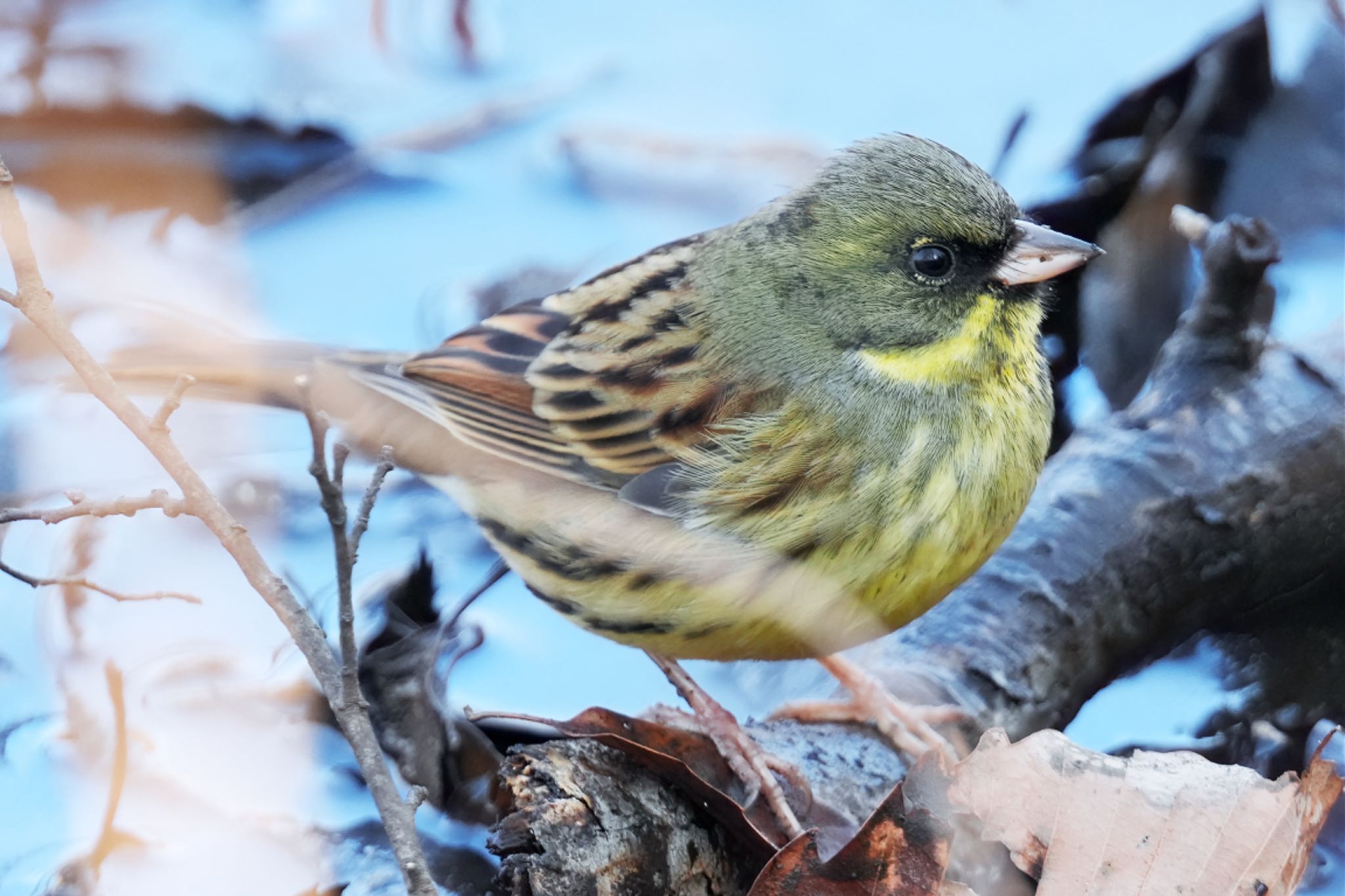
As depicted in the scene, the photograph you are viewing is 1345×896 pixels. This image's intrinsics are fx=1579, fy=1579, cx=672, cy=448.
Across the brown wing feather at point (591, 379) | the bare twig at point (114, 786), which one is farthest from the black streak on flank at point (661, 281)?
the bare twig at point (114, 786)

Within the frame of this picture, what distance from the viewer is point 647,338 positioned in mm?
2754

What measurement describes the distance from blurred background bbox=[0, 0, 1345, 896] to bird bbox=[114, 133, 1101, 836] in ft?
1.27

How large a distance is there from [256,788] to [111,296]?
165 centimetres

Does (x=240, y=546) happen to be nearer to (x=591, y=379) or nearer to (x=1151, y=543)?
(x=591, y=379)

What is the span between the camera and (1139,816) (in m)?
1.88

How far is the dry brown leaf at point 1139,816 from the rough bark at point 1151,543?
1.35 ft

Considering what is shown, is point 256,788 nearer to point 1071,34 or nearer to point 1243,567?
Result: point 1243,567

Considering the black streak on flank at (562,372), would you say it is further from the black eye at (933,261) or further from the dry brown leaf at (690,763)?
the dry brown leaf at (690,763)

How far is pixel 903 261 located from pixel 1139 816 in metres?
0.99

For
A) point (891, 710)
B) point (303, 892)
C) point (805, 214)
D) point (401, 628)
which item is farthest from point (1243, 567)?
point (303, 892)

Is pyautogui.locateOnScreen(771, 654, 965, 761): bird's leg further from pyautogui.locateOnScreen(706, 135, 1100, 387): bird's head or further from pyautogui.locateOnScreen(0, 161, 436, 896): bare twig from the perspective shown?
pyautogui.locateOnScreen(0, 161, 436, 896): bare twig

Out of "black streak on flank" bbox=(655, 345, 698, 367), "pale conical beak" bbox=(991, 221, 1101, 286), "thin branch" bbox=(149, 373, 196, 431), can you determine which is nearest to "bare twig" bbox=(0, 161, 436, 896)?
"thin branch" bbox=(149, 373, 196, 431)

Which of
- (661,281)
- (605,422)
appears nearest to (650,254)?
(661,281)

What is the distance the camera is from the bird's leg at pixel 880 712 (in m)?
2.47
